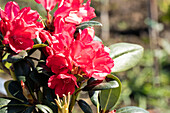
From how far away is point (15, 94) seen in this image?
0.66m

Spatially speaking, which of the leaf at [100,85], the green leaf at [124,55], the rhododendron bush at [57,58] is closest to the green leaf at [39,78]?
the rhododendron bush at [57,58]

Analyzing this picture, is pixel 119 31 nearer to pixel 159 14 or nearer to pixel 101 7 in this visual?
pixel 101 7

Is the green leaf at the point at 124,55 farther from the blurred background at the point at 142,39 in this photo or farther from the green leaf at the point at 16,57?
the blurred background at the point at 142,39

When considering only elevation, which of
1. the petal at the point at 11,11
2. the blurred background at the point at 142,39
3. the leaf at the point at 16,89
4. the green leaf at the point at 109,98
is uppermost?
the petal at the point at 11,11

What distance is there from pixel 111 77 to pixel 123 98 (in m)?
2.30

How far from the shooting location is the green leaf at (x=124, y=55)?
75cm

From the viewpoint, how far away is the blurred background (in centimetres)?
292

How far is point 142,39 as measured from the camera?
13.4ft

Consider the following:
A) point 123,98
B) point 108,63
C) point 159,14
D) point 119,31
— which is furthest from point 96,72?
point 159,14

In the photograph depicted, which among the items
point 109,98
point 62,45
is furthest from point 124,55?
point 62,45

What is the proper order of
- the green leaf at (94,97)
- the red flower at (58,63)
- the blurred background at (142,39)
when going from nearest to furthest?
the red flower at (58,63) < the green leaf at (94,97) < the blurred background at (142,39)

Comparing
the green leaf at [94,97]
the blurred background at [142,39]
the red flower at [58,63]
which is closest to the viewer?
the red flower at [58,63]

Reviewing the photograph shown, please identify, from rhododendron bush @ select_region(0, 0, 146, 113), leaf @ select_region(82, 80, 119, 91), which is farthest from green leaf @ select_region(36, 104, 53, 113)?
leaf @ select_region(82, 80, 119, 91)

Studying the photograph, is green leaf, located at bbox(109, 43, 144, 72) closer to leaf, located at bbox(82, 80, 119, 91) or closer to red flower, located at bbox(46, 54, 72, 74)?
leaf, located at bbox(82, 80, 119, 91)
